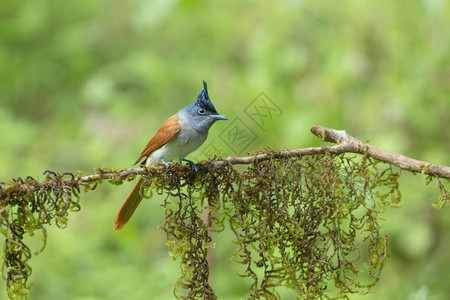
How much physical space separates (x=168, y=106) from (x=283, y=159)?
3.56 meters

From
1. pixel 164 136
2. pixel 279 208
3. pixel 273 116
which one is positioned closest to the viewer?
pixel 279 208

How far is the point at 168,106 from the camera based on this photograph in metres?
5.86

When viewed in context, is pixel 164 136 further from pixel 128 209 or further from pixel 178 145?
Answer: pixel 128 209

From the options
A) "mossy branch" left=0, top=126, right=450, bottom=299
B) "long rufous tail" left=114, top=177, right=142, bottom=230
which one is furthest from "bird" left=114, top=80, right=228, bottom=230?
"mossy branch" left=0, top=126, right=450, bottom=299

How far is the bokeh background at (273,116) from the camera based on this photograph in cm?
416

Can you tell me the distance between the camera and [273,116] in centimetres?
432

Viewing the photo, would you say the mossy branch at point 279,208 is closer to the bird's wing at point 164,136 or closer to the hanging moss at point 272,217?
the hanging moss at point 272,217

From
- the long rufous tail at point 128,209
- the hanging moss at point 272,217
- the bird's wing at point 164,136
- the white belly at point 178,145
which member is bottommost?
the hanging moss at point 272,217

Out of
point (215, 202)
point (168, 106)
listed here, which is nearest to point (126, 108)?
point (168, 106)

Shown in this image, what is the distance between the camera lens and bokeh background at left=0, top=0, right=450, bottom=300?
4.16m

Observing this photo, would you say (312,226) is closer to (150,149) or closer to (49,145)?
(150,149)

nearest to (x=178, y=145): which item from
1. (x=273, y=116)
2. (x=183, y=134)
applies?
(x=183, y=134)

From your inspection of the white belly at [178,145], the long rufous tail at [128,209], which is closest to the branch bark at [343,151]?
the long rufous tail at [128,209]

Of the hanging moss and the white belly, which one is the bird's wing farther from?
the hanging moss
